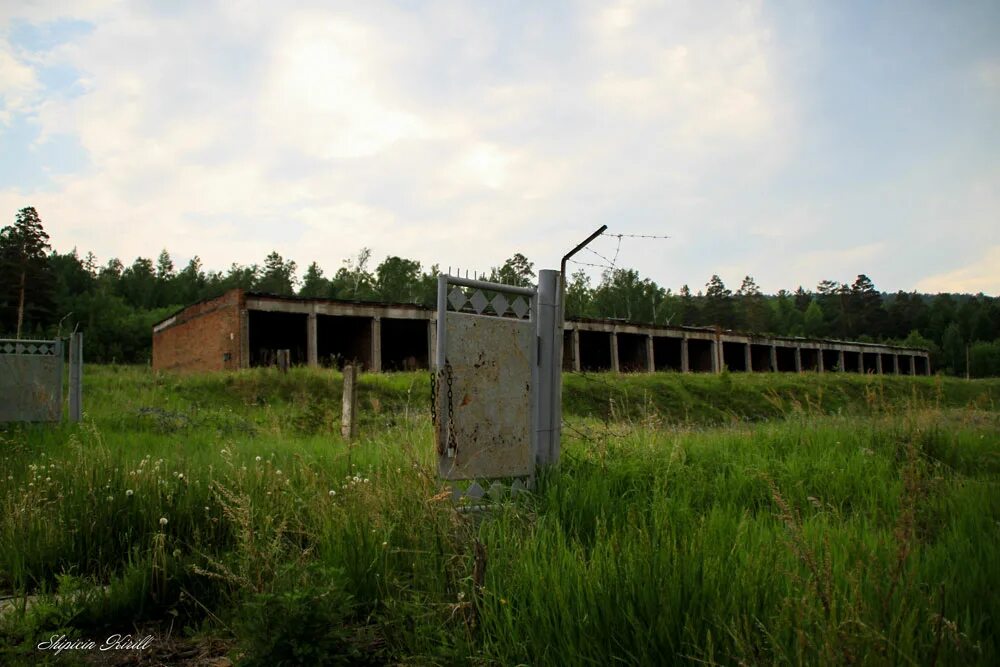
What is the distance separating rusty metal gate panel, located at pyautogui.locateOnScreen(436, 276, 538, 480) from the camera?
4473mm

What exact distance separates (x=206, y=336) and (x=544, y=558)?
2781 centimetres

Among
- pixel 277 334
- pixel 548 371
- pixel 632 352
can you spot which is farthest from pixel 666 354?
pixel 548 371

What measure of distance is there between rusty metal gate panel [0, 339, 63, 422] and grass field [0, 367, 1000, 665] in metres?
3.30

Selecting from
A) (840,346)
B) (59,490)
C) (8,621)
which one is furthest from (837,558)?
(840,346)

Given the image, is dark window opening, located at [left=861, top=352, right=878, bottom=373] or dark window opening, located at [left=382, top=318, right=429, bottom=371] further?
dark window opening, located at [left=861, top=352, right=878, bottom=373]

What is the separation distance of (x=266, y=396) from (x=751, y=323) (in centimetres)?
8768

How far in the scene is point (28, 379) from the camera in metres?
10.0

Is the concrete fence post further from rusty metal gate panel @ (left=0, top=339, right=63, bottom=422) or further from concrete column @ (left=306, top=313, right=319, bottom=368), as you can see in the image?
concrete column @ (left=306, top=313, right=319, bottom=368)

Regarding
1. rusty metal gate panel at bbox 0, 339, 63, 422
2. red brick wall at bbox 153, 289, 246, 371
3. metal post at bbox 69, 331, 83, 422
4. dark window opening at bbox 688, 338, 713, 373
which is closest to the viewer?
rusty metal gate panel at bbox 0, 339, 63, 422

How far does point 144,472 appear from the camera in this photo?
5195 mm

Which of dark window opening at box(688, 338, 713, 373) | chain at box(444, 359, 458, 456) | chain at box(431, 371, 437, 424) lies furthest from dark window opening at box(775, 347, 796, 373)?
chain at box(431, 371, 437, 424)

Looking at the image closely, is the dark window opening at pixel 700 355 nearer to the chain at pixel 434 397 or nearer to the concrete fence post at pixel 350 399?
the concrete fence post at pixel 350 399

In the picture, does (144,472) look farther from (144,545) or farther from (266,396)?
(266,396)

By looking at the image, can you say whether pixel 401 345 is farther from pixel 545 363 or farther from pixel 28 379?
pixel 545 363
